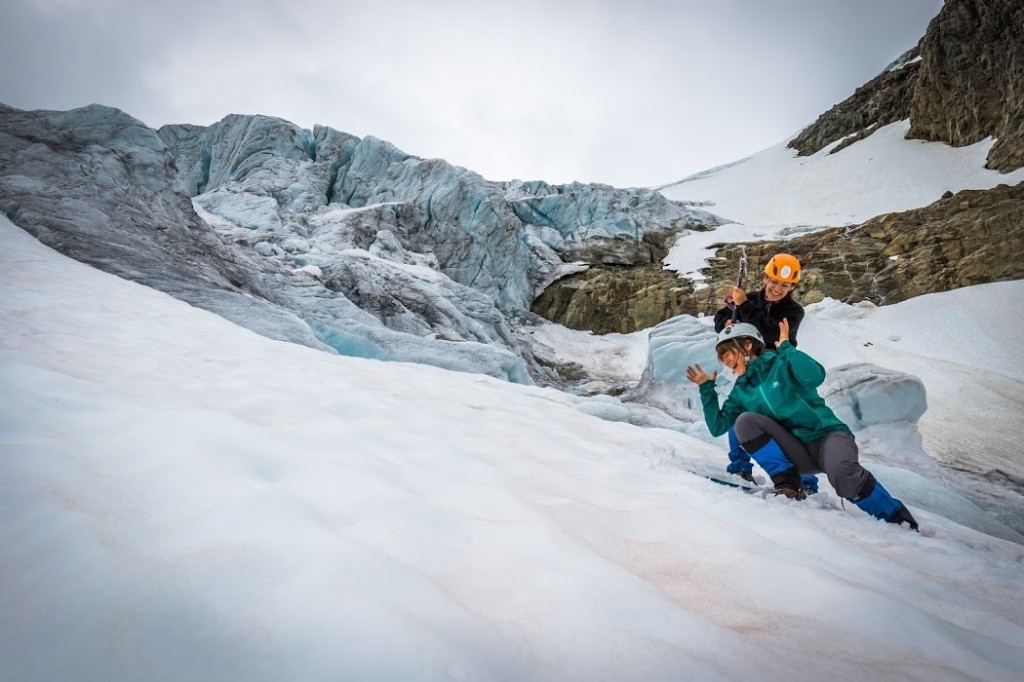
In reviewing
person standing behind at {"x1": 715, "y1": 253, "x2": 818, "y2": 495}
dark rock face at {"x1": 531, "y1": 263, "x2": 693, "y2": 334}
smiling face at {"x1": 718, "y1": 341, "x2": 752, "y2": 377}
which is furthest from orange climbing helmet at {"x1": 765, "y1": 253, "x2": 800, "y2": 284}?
dark rock face at {"x1": 531, "y1": 263, "x2": 693, "y2": 334}

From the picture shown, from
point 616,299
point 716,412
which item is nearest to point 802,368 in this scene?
point 716,412

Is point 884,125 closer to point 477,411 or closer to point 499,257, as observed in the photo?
point 499,257

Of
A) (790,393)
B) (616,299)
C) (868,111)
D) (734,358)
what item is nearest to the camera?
(790,393)

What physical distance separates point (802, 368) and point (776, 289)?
5.40 ft

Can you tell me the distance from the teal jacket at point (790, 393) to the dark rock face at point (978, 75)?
4146cm

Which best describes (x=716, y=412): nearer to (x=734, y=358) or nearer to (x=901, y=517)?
(x=734, y=358)

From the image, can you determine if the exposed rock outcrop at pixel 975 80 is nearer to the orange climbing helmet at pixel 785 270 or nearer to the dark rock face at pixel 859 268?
the dark rock face at pixel 859 268

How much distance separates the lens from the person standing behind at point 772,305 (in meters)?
4.19

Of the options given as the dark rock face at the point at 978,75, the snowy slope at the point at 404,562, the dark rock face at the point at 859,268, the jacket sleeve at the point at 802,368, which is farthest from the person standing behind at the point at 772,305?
the dark rock face at the point at 978,75

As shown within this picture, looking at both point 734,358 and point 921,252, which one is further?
point 921,252

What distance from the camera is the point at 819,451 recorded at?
2.95 meters

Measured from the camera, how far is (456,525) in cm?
166

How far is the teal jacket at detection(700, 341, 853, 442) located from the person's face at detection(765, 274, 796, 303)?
4.44 feet

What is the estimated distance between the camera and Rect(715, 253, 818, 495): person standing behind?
13.7 ft
